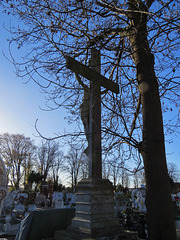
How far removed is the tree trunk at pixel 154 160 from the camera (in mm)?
2814

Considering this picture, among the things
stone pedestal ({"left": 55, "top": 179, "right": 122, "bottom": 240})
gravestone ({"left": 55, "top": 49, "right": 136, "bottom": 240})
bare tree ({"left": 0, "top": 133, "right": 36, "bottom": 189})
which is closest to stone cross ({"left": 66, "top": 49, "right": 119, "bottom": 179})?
gravestone ({"left": 55, "top": 49, "right": 136, "bottom": 240})

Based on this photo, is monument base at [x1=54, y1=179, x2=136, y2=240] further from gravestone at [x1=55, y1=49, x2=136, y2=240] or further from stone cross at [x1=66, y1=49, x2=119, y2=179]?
stone cross at [x1=66, y1=49, x2=119, y2=179]

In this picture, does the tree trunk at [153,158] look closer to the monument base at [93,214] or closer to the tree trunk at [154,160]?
the tree trunk at [154,160]

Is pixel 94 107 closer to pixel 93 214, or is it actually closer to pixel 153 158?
pixel 153 158

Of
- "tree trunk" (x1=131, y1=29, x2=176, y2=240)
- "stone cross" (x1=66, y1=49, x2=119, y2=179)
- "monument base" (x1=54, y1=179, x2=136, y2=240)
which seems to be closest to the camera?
"tree trunk" (x1=131, y1=29, x2=176, y2=240)

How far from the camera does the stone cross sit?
3.88 meters

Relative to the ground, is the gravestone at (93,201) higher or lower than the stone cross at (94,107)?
lower

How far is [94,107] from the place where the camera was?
4.49m

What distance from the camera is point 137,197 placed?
9.56 meters

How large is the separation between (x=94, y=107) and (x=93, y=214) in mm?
2279

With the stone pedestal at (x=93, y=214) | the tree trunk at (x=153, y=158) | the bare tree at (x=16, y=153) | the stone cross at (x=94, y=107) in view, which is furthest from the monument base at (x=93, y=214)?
the bare tree at (x=16, y=153)

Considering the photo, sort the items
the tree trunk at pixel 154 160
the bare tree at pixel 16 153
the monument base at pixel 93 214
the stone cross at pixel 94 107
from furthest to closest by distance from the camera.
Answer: the bare tree at pixel 16 153
the stone cross at pixel 94 107
the monument base at pixel 93 214
the tree trunk at pixel 154 160

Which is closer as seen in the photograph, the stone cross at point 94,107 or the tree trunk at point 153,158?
the tree trunk at point 153,158

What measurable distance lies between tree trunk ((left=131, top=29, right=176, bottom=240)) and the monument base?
929mm
